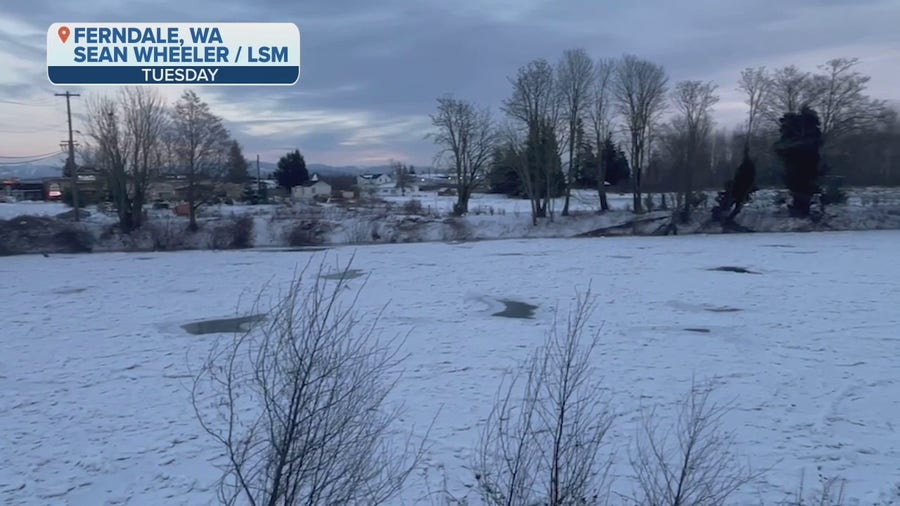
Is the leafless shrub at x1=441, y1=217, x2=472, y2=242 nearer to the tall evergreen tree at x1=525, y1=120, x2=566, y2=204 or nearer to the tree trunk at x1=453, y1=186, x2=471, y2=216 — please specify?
the tree trunk at x1=453, y1=186, x2=471, y2=216

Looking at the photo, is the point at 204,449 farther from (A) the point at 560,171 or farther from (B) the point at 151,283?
(A) the point at 560,171

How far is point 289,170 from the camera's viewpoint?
60000 millimetres

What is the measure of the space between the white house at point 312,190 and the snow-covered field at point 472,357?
3662 cm

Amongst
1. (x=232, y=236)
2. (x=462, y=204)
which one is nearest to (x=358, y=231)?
(x=232, y=236)

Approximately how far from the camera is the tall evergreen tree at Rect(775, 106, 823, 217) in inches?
1216

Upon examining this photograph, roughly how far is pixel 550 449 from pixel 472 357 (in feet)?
15.0

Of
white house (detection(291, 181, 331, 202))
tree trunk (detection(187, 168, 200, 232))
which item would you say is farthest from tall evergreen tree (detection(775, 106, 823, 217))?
white house (detection(291, 181, 331, 202))

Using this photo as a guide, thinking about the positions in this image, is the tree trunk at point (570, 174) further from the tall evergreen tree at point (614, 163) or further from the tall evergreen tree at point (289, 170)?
the tall evergreen tree at point (289, 170)

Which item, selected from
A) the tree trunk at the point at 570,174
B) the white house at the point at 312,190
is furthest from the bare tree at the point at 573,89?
the white house at the point at 312,190

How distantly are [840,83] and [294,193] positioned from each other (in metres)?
39.5

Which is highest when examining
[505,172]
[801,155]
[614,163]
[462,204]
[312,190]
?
[614,163]

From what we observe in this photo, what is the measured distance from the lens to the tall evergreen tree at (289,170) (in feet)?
196

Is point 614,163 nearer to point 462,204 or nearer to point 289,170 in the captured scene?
point 462,204

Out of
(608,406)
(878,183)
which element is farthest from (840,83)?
(608,406)
